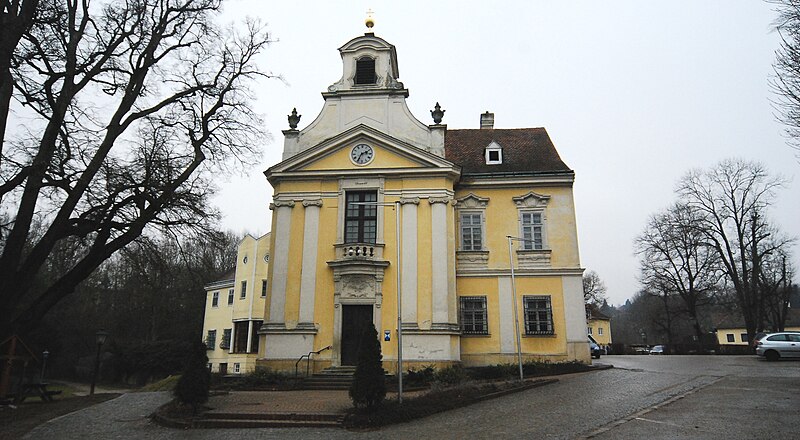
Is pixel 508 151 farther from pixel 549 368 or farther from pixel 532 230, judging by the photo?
pixel 549 368

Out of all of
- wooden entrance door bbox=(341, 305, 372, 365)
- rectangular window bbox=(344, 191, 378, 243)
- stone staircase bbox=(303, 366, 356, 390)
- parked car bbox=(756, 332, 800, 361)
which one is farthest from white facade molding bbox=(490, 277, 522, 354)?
parked car bbox=(756, 332, 800, 361)

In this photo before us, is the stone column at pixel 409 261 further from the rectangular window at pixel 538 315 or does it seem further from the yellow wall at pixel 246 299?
the yellow wall at pixel 246 299

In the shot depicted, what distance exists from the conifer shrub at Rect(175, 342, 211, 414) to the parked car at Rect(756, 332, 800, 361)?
2604cm

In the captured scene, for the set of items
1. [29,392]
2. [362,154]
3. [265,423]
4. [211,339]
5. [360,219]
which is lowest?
[265,423]

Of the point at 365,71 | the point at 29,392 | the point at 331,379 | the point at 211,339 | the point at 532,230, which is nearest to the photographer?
the point at 29,392

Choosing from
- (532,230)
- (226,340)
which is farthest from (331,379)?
(226,340)

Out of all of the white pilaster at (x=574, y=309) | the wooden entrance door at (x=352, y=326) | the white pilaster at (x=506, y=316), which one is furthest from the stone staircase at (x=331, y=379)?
the white pilaster at (x=574, y=309)

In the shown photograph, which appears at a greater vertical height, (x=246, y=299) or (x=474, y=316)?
(x=246, y=299)

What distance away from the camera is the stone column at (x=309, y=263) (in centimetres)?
2262

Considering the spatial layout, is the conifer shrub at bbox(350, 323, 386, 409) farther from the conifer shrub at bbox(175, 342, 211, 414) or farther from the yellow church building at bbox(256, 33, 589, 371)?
the yellow church building at bbox(256, 33, 589, 371)

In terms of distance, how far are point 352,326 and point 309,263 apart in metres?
3.39

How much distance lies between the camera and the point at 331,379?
20.4 m

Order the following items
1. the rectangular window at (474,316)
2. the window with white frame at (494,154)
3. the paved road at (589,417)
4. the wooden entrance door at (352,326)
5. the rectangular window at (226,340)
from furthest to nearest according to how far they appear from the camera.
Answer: the rectangular window at (226,340) < the window with white frame at (494,154) < the rectangular window at (474,316) < the wooden entrance door at (352,326) < the paved road at (589,417)

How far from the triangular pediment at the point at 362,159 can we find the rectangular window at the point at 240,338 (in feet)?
61.5
